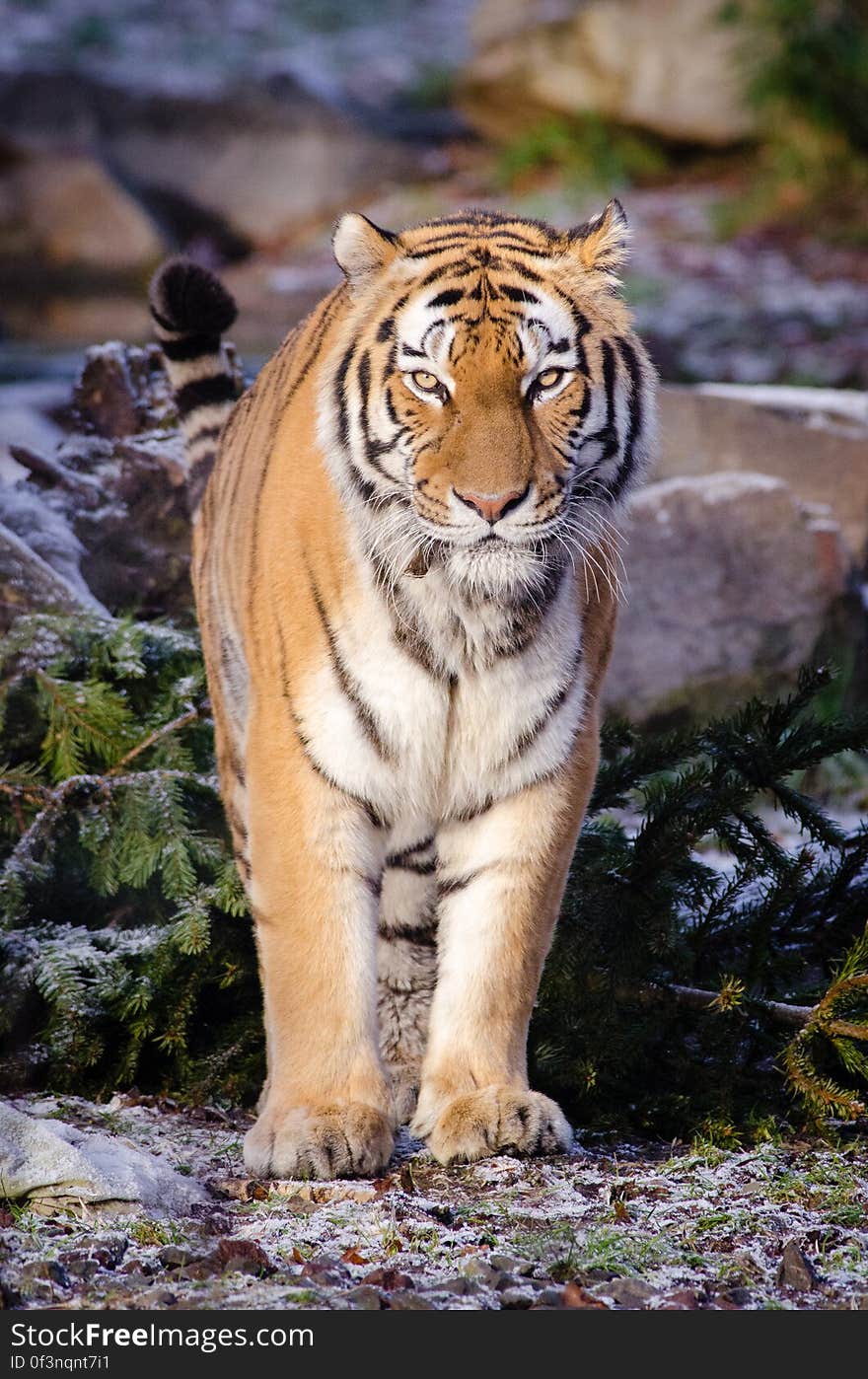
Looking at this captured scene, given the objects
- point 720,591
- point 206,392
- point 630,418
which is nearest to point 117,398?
point 206,392

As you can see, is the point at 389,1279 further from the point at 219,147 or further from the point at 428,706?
the point at 219,147

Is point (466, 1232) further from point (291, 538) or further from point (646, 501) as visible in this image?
point (646, 501)

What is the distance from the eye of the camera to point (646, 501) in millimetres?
5121

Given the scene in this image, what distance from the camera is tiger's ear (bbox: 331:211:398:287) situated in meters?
2.60

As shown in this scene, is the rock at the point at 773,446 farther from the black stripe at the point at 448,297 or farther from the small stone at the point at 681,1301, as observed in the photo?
the small stone at the point at 681,1301

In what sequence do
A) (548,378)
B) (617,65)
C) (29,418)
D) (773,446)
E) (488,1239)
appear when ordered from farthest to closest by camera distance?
(617,65), (29,418), (773,446), (548,378), (488,1239)

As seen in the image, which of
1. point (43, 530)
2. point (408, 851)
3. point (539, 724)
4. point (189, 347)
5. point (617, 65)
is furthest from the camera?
point (617, 65)

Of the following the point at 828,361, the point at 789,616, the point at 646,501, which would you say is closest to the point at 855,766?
the point at 789,616

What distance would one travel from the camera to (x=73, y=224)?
14906 mm

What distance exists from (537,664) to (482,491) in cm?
36

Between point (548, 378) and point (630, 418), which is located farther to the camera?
point (630, 418)

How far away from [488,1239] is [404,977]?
2.80 feet

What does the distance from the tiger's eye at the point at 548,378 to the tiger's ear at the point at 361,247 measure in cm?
37

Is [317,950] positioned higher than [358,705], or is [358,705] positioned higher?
[358,705]
